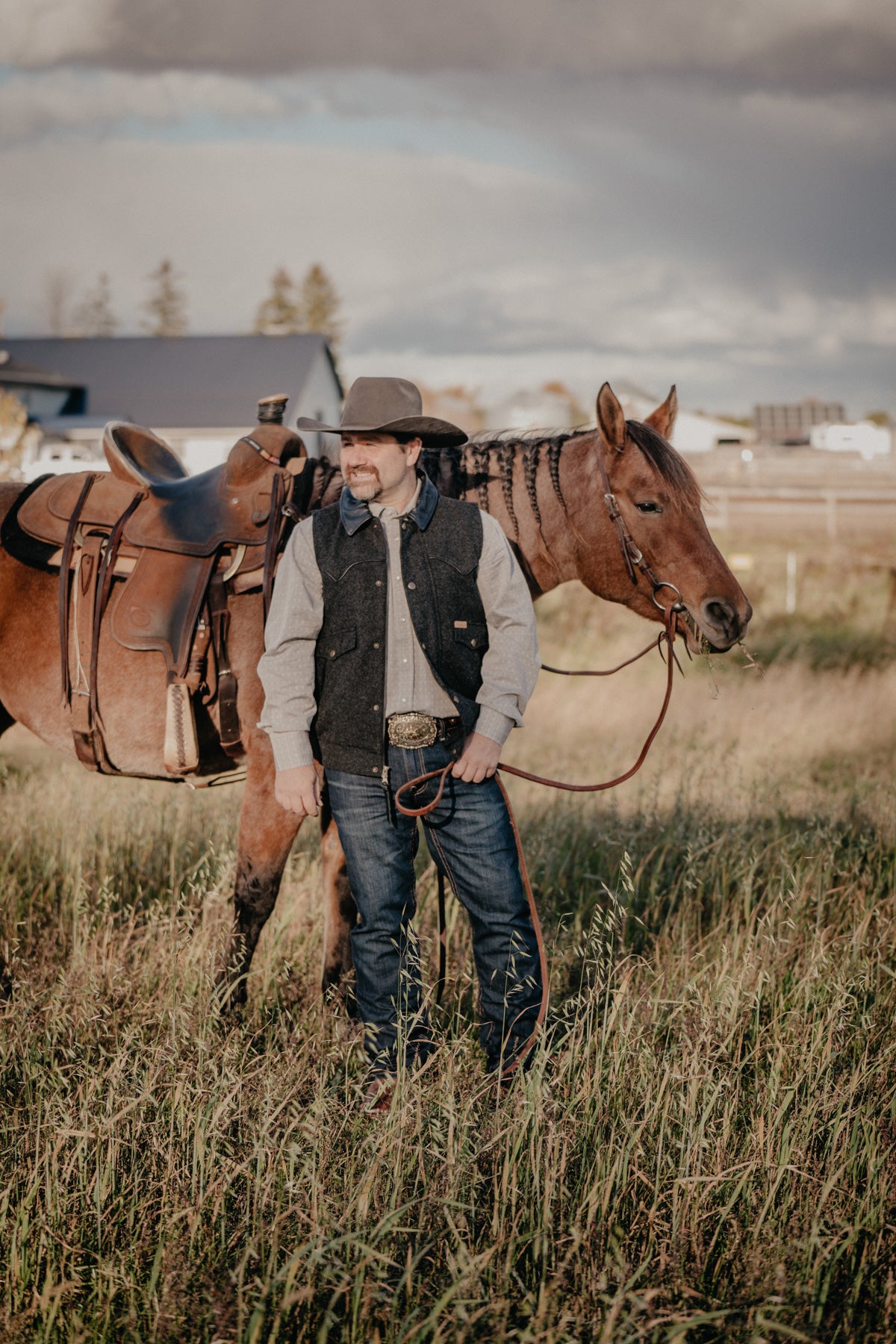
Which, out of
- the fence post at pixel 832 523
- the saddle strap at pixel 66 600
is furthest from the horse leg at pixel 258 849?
the fence post at pixel 832 523

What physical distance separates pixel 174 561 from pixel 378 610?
1013 millimetres

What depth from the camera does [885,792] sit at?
5.75 meters

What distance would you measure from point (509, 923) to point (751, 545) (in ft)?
55.1

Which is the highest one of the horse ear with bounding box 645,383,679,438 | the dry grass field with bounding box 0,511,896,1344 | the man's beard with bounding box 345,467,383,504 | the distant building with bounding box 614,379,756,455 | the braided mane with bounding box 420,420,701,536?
the distant building with bounding box 614,379,756,455

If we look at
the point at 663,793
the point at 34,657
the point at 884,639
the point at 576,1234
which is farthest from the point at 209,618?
the point at 884,639

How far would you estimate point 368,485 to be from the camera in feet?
8.89

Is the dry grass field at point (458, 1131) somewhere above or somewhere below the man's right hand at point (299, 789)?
below

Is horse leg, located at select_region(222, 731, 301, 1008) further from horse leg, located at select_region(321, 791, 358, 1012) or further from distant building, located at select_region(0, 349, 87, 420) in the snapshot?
distant building, located at select_region(0, 349, 87, 420)

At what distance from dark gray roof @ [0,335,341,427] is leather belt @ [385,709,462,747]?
35.5 meters

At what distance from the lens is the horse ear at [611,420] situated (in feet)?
10.2

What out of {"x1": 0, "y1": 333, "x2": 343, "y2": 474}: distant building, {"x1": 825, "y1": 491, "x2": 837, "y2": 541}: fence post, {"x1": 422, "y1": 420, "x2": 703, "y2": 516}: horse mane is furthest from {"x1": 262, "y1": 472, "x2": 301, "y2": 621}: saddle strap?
{"x1": 0, "y1": 333, "x2": 343, "y2": 474}: distant building

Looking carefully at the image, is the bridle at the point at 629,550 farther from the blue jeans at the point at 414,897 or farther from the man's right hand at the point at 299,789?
the man's right hand at the point at 299,789

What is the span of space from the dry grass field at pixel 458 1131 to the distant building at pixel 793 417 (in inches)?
2953

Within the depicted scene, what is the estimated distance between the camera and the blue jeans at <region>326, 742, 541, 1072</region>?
282cm
